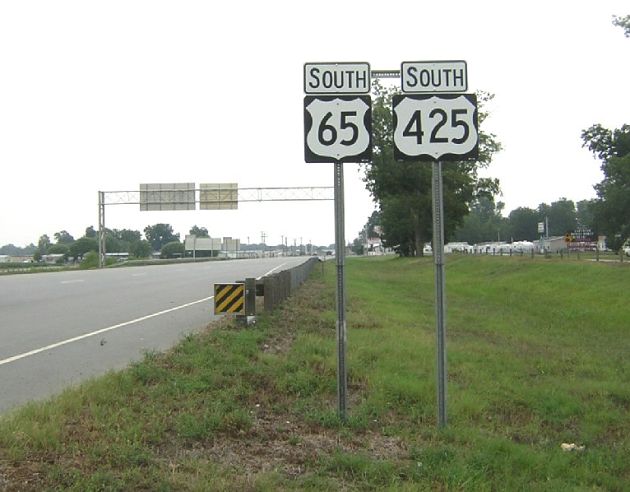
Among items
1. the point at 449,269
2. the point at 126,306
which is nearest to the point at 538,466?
the point at 126,306

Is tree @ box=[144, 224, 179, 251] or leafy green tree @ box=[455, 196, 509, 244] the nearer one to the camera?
leafy green tree @ box=[455, 196, 509, 244]

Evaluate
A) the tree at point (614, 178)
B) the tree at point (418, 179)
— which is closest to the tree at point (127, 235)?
the tree at point (418, 179)

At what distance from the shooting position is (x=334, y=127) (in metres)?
5.78

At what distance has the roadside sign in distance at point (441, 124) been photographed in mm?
5688

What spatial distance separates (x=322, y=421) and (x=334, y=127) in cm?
256

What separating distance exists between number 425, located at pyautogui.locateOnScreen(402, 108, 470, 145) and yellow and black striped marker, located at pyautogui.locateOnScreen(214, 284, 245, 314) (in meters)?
6.10

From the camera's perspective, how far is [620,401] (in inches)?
305

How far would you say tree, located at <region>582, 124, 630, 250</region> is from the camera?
1403 inches

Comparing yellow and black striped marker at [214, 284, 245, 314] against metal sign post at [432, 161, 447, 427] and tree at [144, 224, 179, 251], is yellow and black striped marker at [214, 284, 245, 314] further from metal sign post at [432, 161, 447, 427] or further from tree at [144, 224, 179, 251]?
tree at [144, 224, 179, 251]

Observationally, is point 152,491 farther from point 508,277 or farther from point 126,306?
point 508,277

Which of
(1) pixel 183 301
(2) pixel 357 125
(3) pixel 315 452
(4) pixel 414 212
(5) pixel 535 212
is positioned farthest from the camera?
(5) pixel 535 212

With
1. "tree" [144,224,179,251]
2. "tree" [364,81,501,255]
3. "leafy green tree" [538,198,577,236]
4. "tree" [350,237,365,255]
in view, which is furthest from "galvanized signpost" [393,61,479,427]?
"tree" [144,224,179,251]

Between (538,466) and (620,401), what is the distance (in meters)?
3.09

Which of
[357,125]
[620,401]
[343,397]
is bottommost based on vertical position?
[620,401]
